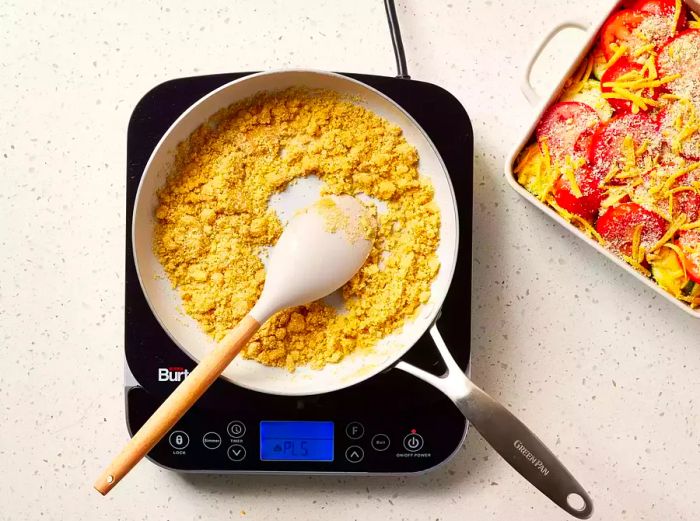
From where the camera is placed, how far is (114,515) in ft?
2.62

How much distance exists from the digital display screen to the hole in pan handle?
14 centimetres

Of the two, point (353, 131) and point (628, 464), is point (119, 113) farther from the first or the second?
point (628, 464)

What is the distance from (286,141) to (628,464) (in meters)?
0.52

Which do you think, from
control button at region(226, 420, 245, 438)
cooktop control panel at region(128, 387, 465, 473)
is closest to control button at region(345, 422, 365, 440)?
cooktop control panel at region(128, 387, 465, 473)

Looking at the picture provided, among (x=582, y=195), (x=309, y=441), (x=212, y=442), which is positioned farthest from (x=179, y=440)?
(x=582, y=195)

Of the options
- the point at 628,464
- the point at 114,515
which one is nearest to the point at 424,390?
the point at 628,464

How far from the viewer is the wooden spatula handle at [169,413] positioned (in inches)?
24.5

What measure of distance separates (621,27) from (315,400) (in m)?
0.49

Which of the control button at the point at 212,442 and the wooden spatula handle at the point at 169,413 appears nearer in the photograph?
the wooden spatula handle at the point at 169,413

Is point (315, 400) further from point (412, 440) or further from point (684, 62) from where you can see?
point (684, 62)

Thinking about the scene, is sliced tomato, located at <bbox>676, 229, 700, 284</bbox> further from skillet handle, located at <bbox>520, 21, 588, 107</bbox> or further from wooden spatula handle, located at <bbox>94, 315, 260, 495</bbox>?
wooden spatula handle, located at <bbox>94, 315, 260, 495</bbox>

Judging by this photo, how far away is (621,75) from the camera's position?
0.72 m

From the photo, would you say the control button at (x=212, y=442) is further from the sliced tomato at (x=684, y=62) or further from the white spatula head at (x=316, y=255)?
the sliced tomato at (x=684, y=62)

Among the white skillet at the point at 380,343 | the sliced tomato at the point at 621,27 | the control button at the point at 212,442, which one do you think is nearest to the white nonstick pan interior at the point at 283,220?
the white skillet at the point at 380,343
